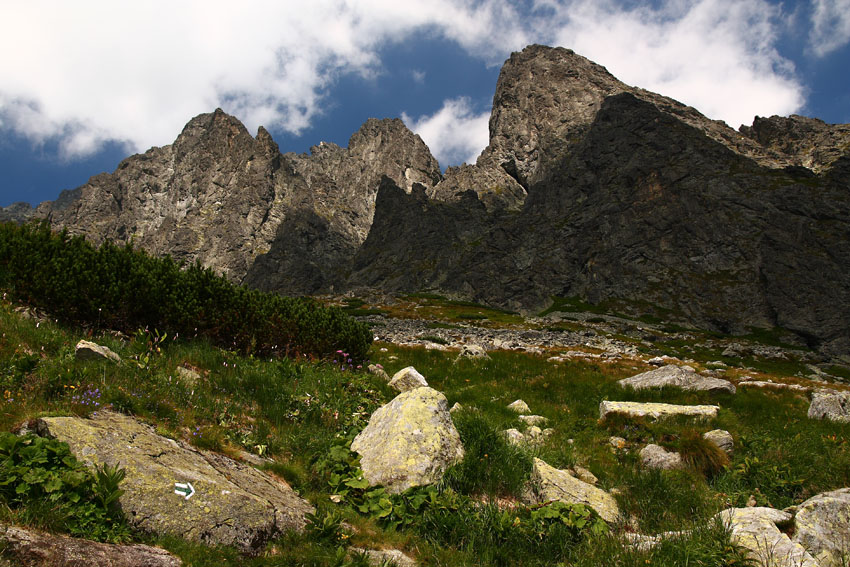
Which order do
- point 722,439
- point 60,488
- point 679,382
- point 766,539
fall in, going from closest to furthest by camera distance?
point 60,488 → point 766,539 → point 722,439 → point 679,382

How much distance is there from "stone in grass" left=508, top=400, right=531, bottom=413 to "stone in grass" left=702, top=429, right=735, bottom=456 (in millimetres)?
4299

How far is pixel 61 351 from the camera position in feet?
24.4

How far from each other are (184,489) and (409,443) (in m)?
3.15

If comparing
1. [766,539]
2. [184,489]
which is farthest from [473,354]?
[184,489]

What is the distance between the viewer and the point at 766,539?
4.68 m

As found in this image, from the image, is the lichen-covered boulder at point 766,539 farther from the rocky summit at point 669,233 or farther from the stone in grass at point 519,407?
the rocky summit at point 669,233

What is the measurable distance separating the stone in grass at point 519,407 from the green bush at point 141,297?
5.74 meters

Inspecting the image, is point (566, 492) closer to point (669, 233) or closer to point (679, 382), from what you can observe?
A: point (679, 382)

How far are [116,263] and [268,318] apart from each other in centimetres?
400

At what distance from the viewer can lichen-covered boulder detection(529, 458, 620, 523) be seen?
650 centimetres

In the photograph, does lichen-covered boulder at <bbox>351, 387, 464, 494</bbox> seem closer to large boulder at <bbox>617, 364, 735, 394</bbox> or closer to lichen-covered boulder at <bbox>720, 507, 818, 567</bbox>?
lichen-covered boulder at <bbox>720, 507, 818, 567</bbox>

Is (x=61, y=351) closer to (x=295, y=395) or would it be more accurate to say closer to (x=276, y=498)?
(x=295, y=395)

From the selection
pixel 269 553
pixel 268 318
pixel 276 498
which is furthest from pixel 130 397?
pixel 268 318

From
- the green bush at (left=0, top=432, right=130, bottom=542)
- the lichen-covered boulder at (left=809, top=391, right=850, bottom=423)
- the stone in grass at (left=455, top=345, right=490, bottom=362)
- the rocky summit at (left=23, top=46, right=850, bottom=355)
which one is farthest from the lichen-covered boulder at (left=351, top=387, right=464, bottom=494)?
the rocky summit at (left=23, top=46, right=850, bottom=355)
